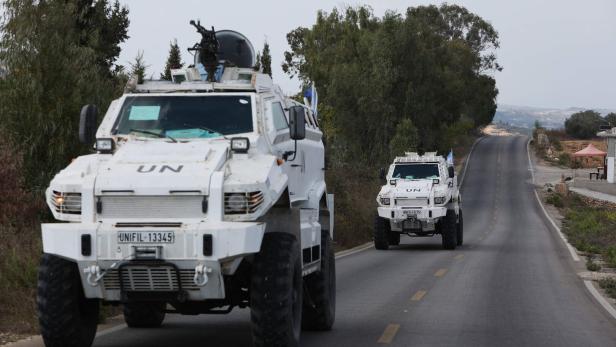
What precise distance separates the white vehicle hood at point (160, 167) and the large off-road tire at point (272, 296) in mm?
836

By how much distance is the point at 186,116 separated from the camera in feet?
33.2

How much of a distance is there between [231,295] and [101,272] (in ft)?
4.57

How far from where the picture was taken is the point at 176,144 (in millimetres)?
9531

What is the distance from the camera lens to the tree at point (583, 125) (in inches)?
5354

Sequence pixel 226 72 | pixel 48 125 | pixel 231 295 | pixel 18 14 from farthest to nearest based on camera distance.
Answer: pixel 18 14 < pixel 48 125 < pixel 226 72 < pixel 231 295

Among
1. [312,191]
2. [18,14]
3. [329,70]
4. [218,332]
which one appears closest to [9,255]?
[218,332]

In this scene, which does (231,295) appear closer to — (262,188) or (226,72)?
(262,188)

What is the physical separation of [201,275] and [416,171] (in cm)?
2224

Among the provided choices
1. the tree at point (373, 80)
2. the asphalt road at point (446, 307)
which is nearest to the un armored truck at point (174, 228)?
the asphalt road at point (446, 307)

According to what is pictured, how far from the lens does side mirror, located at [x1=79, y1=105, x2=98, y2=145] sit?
9.65 meters

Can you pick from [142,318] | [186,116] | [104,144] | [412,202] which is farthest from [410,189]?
[104,144]

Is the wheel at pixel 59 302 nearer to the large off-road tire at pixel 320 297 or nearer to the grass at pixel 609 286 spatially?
the large off-road tire at pixel 320 297

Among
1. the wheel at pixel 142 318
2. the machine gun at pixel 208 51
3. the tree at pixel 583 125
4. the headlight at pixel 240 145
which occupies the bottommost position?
the tree at pixel 583 125

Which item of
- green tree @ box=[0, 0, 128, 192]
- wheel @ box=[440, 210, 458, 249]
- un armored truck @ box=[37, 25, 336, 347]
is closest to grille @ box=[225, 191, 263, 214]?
un armored truck @ box=[37, 25, 336, 347]
